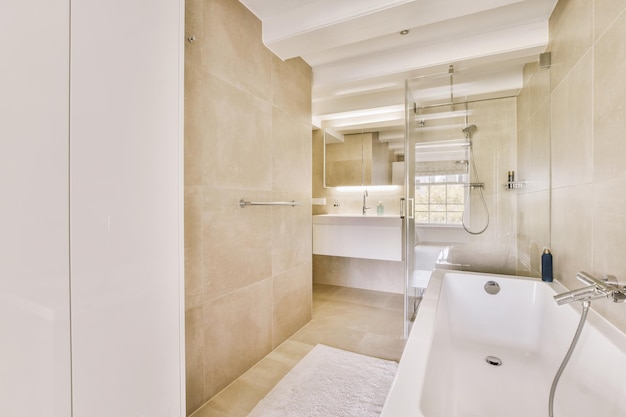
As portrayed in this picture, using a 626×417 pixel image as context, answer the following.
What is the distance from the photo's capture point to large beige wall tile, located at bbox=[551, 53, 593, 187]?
1.35 metres

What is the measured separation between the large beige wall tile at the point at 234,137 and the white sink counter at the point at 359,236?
1.32m

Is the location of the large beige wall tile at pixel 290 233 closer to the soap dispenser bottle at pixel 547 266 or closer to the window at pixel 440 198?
the window at pixel 440 198

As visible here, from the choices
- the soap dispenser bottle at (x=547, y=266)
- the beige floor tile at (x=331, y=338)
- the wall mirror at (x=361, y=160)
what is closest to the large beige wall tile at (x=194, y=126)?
the beige floor tile at (x=331, y=338)

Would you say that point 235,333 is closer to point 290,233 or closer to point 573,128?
point 290,233

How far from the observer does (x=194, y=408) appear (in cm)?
155

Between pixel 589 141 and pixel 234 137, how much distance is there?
181 centimetres

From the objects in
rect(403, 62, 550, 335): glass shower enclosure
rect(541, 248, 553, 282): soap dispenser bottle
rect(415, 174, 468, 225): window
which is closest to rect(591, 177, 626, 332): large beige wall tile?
rect(541, 248, 553, 282): soap dispenser bottle

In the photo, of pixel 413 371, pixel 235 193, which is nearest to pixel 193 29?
pixel 235 193

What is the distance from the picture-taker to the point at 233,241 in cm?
179

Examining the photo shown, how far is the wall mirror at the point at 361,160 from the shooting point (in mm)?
3408
